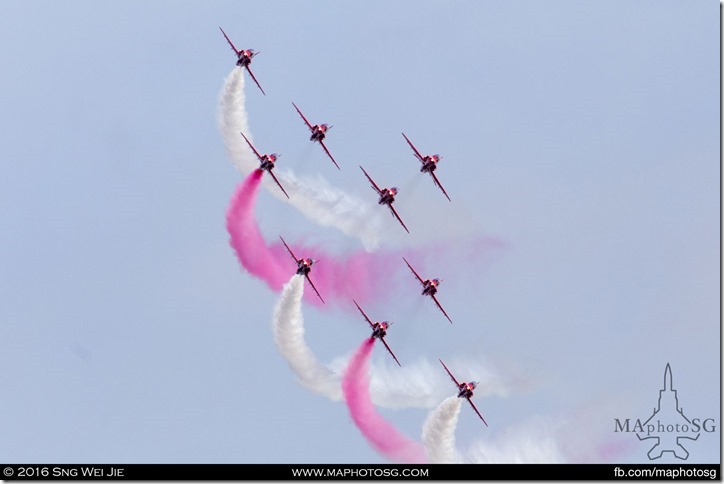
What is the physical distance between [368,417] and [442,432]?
5.74 metres

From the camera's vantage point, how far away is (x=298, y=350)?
12850 centimetres

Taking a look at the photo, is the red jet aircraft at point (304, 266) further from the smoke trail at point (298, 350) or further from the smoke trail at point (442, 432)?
the smoke trail at point (442, 432)

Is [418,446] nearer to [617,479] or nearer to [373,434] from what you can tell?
[373,434]

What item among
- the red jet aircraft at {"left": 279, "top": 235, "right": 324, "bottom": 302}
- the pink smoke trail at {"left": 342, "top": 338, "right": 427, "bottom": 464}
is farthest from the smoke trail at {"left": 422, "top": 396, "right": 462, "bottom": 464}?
the red jet aircraft at {"left": 279, "top": 235, "right": 324, "bottom": 302}

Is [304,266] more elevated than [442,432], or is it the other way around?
[304,266]

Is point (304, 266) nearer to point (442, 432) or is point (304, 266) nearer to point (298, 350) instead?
point (298, 350)

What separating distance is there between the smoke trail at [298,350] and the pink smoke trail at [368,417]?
105cm

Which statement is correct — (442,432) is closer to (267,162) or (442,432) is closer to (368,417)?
(368,417)

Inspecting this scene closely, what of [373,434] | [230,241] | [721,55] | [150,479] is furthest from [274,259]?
[721,55]

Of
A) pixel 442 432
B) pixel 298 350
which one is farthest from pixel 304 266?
pixel 442 432

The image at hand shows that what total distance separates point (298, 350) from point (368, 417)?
6.80 meters

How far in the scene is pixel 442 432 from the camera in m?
125

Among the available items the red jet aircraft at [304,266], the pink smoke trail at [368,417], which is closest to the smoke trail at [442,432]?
the pink smoke trail at [368,417]

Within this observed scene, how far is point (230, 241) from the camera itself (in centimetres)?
13312
